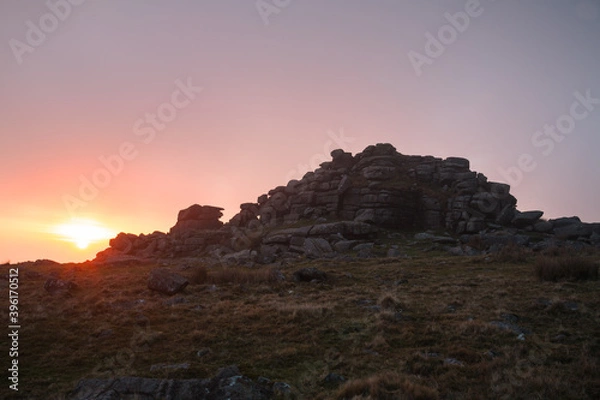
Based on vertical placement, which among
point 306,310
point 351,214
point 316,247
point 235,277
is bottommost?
point 306,310

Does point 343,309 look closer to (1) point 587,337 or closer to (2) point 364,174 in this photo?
(1) point 587,337

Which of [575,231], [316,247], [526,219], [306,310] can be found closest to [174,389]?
[306,310]

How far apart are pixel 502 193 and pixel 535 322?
63508 mm

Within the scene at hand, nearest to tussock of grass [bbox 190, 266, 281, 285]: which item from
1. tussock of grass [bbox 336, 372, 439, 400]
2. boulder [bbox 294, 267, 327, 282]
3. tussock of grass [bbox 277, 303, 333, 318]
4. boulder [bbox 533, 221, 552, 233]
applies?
boulder [bbox 294, 267, 327, 282]

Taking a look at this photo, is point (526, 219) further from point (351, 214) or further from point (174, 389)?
point (174, 389)

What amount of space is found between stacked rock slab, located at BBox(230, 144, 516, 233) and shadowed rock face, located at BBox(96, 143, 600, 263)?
0.61 feet

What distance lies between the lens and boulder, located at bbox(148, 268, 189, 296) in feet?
75.9

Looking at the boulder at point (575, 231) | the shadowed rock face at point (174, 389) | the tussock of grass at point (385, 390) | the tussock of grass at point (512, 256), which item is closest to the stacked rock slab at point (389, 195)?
the boulder at point (575, 231)

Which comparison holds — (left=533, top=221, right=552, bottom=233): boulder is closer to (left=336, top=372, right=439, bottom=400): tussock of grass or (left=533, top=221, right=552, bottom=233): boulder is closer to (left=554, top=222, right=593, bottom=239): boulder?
(left=554, top=222, right=593, bottom=239): boulder

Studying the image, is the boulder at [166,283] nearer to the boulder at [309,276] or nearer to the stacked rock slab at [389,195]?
the boulder at [309,276]

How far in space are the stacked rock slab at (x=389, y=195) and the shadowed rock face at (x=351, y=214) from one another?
18cm

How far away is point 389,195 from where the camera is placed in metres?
65.2

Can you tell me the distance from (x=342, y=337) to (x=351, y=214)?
176 feet

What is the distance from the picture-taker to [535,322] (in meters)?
14.9
